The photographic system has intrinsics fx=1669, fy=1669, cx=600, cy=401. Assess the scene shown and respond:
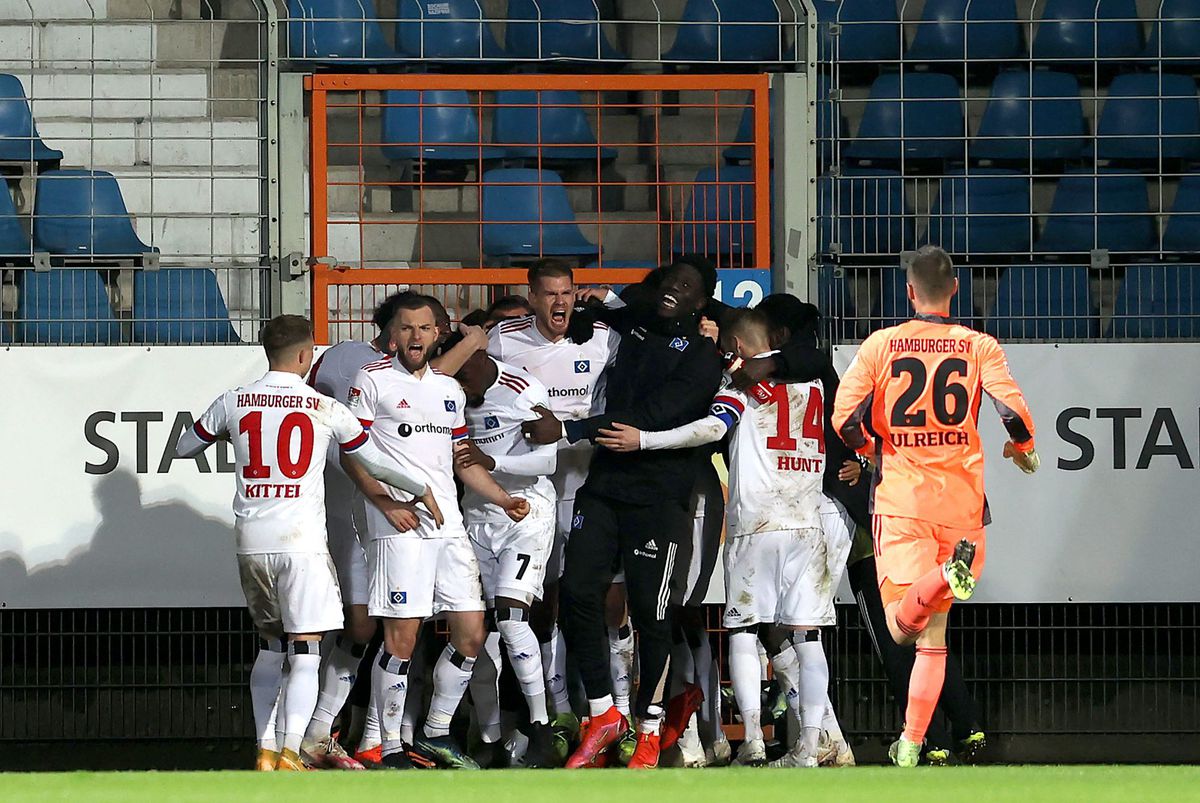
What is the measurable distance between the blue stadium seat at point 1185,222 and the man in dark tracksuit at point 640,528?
11.2 ft

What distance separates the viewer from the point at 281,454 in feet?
20.8

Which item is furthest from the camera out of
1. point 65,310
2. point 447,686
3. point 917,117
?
point 917,117

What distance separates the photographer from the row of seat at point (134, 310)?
7.77 meters

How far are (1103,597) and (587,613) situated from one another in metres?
2.48

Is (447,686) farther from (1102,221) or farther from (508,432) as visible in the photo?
(1102,221)

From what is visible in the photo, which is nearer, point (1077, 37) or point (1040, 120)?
point (1040, 120)

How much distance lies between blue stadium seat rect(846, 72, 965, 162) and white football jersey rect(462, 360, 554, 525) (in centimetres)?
305

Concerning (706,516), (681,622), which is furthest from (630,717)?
(706,516)

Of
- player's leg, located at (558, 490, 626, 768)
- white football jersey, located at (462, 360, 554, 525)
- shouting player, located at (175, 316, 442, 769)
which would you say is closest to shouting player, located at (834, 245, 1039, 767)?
player's leg, located at (558, 490, 626, 768)

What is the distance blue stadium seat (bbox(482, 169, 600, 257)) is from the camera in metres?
8.73

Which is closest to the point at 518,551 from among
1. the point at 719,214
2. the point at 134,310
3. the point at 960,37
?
the point at 719,214

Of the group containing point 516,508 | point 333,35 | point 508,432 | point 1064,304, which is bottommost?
point 516,508

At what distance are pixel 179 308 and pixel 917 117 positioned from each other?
431 cm

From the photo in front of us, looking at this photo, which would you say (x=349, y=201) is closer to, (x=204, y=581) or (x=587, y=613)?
(x=204, y=581)
